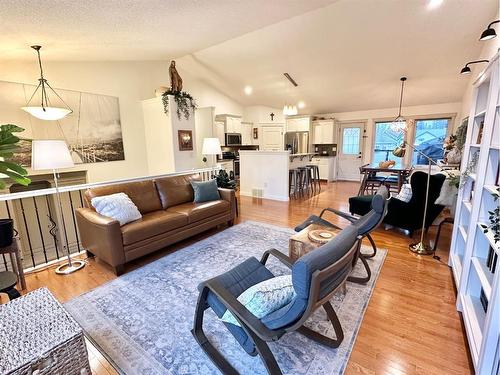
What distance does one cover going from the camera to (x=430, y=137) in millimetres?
6855

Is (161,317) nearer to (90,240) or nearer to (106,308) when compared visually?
(106,308)

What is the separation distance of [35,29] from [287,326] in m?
3.89

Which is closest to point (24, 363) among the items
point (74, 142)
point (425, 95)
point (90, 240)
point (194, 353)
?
point (194, 353)

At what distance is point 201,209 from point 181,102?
2.90 meters

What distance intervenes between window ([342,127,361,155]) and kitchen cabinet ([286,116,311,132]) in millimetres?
1251

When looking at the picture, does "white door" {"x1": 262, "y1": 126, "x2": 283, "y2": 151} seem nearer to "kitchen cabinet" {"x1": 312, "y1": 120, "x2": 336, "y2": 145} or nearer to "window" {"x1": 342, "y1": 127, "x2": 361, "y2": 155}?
"kitchen cabinet" {"x1": 312, "y1": 120, "x2": 336, "y2": 145}

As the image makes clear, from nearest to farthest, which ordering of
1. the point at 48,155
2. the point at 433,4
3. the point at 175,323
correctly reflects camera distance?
the point at 175,323 → the point at 48,155 → the point at 433,4

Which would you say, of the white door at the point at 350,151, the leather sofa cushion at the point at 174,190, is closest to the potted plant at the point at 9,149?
the leather sofa cushion at the point at 174,190

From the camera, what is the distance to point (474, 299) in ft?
6.24

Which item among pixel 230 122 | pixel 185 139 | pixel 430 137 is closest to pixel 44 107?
pixel 185 139

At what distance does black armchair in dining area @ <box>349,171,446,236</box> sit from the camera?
3121 mm

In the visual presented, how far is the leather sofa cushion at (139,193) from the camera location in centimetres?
298

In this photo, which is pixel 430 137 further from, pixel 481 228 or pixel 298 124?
pixel 481 228

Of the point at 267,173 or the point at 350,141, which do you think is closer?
the point at 267,173
